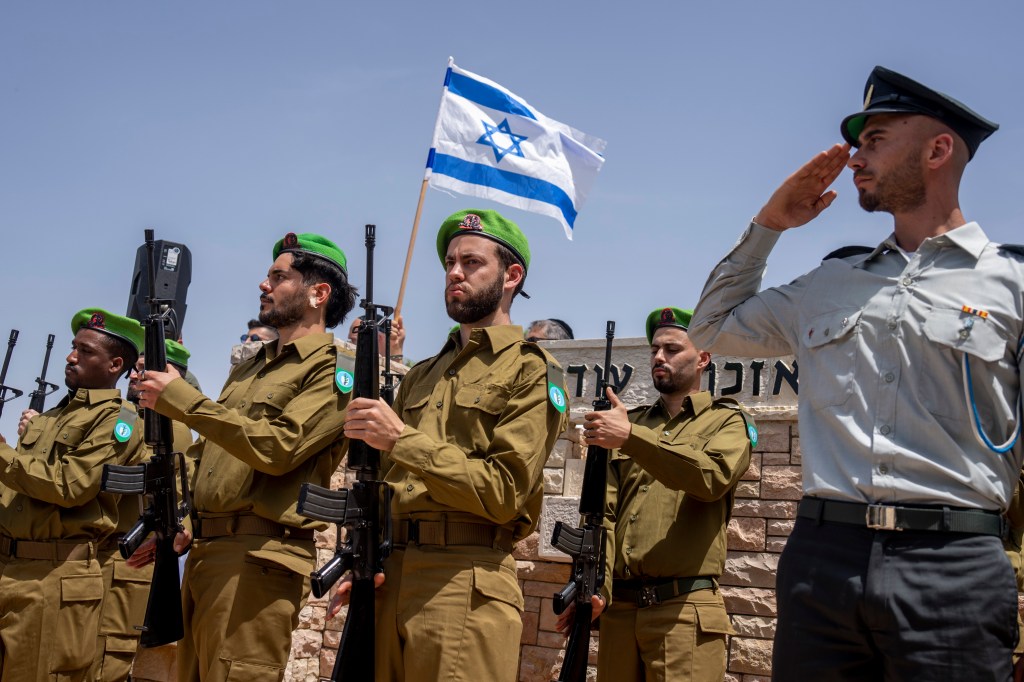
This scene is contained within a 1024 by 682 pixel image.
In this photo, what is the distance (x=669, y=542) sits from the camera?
529 centimetres

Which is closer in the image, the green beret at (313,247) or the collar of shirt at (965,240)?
the collar of shirt at (965,240)

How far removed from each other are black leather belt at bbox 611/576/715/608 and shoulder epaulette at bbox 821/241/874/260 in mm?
2335

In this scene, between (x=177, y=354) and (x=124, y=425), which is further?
(x=177, y=354)

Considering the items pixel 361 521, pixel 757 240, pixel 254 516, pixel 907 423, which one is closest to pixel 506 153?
pixel 254 516

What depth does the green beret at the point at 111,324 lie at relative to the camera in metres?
7.21

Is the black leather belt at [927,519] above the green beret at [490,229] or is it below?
below

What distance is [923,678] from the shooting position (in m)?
2.63

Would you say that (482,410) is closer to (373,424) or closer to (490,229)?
(373,424)

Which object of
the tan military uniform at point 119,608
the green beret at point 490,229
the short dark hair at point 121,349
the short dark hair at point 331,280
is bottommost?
the tan military uniform at point 119,608

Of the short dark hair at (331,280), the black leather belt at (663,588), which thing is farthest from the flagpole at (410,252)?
the black leather belt at (663,588)

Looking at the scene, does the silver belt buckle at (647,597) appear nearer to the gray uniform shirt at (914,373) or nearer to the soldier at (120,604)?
the gray uniform shirt at (914,373)

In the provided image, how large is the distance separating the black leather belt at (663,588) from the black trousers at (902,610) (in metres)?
2.35

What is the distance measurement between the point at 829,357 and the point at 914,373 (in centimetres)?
28

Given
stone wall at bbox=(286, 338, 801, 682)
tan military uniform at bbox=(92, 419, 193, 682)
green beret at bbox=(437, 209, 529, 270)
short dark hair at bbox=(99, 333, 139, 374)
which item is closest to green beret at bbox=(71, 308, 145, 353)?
short dark hair at bbox=(99, 333, 139, 374)
